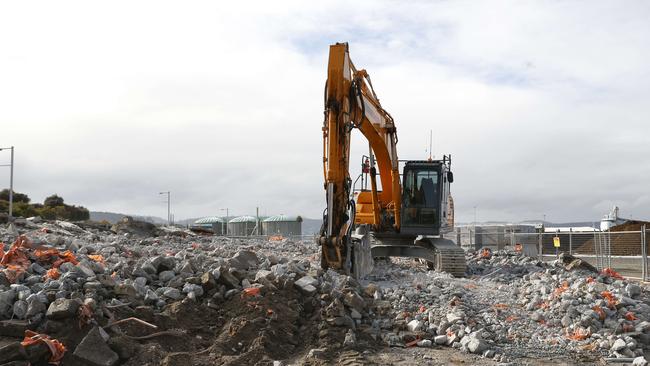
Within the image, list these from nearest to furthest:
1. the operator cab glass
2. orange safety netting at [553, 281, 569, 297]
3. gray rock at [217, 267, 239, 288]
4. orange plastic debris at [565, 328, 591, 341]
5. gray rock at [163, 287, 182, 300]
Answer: gray rock at [163, 287, 182, 300], orange plastic debris at [565, 328, 591, 341], gray rock at [217, 267, 239, 288], orange safety netting at [553, 281, 569, 297], the operator cab glass

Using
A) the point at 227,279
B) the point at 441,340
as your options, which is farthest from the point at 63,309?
the point at 441,340

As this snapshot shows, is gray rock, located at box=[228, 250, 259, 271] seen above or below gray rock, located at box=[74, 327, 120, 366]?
above

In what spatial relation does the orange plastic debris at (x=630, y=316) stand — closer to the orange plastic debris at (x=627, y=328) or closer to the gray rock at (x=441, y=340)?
the orange plastic debris at (x=627, y=328)

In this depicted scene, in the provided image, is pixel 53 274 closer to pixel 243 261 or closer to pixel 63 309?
pixel 63 309

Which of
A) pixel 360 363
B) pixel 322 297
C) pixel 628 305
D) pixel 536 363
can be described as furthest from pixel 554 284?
pixel 360 363

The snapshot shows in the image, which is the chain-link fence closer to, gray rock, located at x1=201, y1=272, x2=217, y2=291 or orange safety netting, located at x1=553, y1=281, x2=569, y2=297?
orange safety netting, located at x1=553, y1=281, x2=569, y2=297

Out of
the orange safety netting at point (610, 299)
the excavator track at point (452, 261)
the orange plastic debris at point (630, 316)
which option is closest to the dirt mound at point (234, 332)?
the orange safety netting at point (610, 299)

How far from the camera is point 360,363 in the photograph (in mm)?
8164

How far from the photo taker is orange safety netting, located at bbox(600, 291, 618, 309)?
10.7 meters

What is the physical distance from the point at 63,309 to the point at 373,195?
10552 millimetres

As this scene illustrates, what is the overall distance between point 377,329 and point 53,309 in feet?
15.4

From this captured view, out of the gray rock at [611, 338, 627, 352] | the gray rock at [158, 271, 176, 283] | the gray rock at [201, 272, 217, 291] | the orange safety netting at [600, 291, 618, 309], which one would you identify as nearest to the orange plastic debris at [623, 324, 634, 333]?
the orange safety netting at [600, 291, 618, 309]

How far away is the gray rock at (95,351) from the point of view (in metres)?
7.66

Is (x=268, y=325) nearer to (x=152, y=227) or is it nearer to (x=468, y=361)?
(x=468, y=361)
